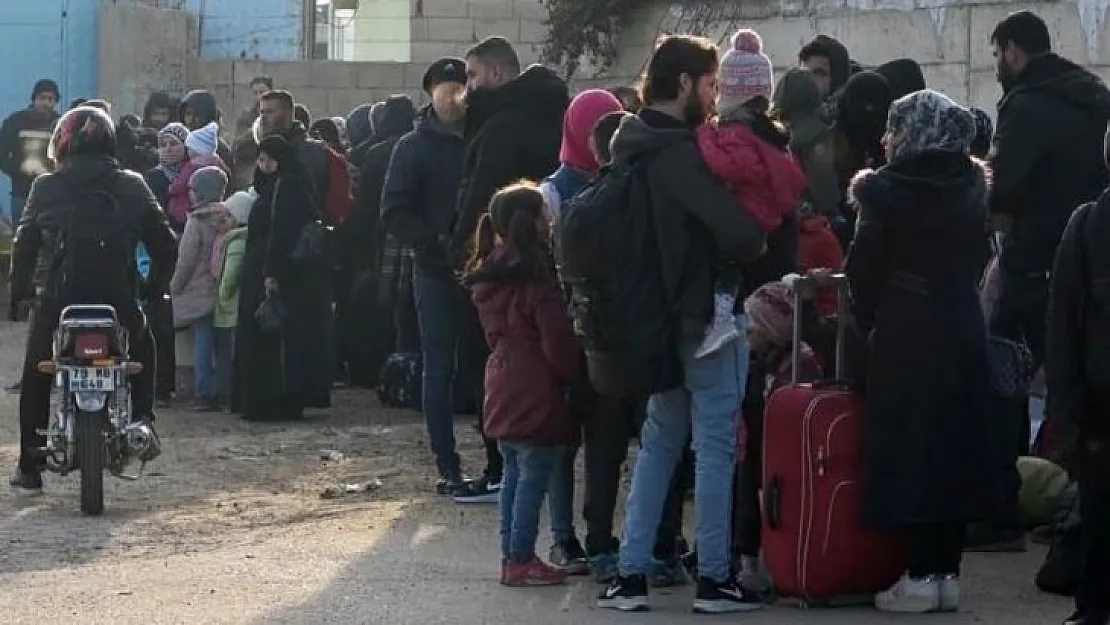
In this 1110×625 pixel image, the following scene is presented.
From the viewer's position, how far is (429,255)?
10.5 m

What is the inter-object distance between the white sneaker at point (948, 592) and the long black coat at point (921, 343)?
24cm

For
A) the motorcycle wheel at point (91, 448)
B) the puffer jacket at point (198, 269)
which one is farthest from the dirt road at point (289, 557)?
the puffer jacket at point (198, 269)

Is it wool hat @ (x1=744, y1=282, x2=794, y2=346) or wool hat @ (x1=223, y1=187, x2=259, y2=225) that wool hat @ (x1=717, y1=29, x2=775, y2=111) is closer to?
wool hat @ (x1=744, y1=282, x2=794, y2=346)

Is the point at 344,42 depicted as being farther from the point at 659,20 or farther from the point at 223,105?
the point at 659,20

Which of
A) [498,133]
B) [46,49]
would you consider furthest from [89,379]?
[46,49]

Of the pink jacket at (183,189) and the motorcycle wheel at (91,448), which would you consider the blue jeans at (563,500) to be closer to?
the motorcycle wheel at (91,448)

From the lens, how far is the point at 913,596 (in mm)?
7590

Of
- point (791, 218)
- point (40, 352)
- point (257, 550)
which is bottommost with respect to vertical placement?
point (257, 550)

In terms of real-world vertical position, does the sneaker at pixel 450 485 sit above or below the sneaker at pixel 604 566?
below

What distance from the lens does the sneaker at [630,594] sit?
770cm

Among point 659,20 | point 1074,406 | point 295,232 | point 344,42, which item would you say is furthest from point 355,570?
point 344,42

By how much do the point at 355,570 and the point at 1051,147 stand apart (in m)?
3.24

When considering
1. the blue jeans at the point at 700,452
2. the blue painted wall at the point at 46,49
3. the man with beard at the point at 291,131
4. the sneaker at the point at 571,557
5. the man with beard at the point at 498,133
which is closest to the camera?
the blue jeans at the point at 700,452

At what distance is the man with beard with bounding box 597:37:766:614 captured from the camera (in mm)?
7340
